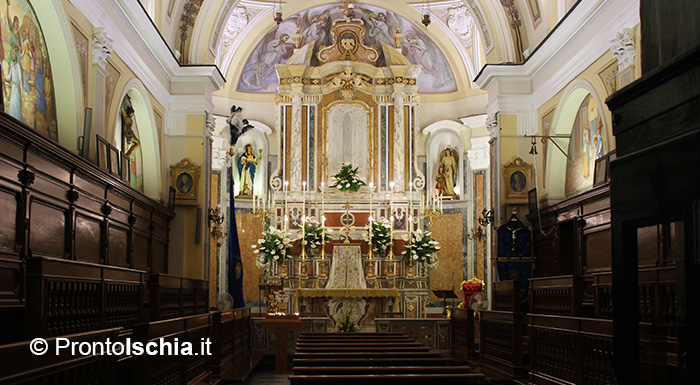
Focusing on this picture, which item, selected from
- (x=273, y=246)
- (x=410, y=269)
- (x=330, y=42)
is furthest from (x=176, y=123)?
(x=330, y=42)

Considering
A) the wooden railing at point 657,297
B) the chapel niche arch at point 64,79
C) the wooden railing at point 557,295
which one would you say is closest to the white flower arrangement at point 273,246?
the chapel niche arch at point 64,79

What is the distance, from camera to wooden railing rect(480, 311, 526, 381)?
9117mm

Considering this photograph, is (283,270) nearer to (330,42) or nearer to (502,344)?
(502,344)

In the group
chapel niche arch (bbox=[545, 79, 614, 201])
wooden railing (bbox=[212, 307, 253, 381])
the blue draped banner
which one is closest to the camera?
wooden railing (bbox=[212, 307, 253, 381])

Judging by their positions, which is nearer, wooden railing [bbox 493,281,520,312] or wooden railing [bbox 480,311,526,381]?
wooden railing [bbox 480,311,526,381]

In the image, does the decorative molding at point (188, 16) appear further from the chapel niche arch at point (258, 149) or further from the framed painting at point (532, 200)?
the framed painting at point (532, 200)

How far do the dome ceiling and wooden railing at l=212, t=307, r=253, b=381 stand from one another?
10.4 metres

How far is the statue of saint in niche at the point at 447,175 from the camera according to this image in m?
20.5

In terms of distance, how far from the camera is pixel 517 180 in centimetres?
1451

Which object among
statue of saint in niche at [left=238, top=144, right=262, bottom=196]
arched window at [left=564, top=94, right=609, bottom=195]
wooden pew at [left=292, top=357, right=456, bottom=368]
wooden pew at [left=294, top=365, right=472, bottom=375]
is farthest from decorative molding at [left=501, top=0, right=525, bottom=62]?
wooden pew at [left=294, top=365, right=472, bottom=375]

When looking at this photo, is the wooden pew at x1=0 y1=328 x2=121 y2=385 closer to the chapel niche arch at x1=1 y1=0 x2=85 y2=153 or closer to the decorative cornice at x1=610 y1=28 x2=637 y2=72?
the chapel niche arch at x1=1 y1=0 x2=85 y2=153

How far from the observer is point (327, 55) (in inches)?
796

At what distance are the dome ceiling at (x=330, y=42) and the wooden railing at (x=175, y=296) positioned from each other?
978cm

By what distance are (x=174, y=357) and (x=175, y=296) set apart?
10.7 feet
